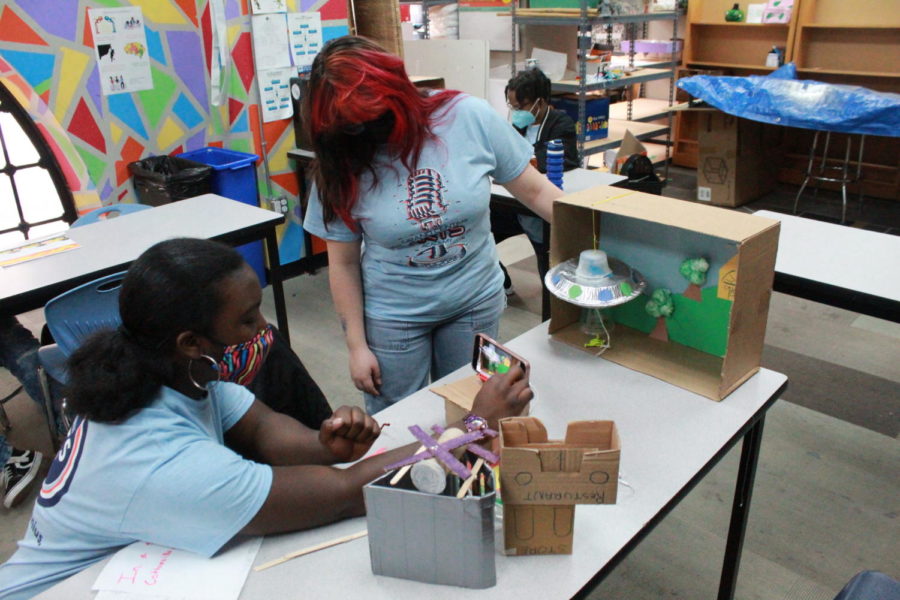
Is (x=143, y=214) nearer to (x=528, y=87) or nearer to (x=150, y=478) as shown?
(x=528, y=87)

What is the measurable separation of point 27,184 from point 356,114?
2912 mm

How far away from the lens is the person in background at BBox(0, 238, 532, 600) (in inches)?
37.4

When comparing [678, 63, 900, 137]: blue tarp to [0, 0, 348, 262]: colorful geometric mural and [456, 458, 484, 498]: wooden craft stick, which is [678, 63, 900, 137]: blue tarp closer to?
[0, 0, 348, 262]: colorful geometric mural

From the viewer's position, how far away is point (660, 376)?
1512 millimetres

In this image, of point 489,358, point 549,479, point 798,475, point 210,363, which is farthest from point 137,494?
point 798,475

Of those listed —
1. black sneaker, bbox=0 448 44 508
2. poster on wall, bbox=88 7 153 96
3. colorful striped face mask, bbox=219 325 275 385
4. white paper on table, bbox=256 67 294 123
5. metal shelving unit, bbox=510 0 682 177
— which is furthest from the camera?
metal shelving unit, bbox=510 0 682 177

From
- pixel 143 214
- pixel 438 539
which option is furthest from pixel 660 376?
pixel 143 214

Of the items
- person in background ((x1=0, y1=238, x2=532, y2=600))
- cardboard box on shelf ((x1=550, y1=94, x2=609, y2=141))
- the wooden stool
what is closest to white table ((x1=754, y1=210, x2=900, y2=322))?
person in background ((x1=0, y1=238, x2=532, y2=600))

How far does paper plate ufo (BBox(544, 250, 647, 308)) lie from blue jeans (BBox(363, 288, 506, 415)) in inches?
7.0

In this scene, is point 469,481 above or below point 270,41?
Result: below

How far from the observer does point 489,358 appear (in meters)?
1.38

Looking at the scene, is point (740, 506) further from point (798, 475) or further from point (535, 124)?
Answer: point (535, 124)

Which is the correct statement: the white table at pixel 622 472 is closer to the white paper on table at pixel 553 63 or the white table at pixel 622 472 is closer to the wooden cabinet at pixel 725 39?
the white paper on table at pixel 553 63

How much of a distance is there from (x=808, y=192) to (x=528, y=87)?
297 centimetres
